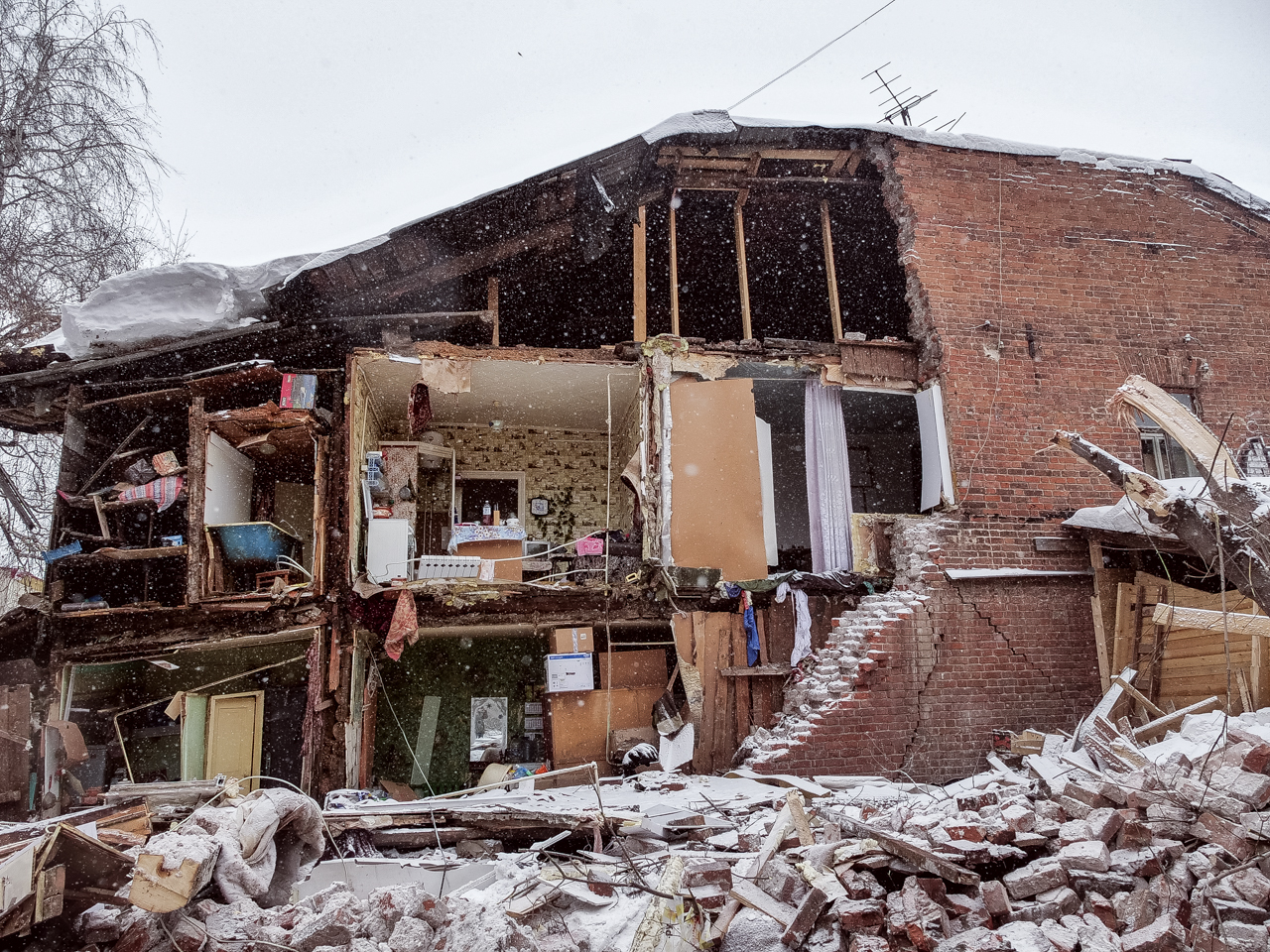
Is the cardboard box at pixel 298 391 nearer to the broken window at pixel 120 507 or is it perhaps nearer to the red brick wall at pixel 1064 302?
the broken window at pixel 120 507

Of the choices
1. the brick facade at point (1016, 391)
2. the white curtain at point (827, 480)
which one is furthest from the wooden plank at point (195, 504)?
the white curtain at point (827, 480)

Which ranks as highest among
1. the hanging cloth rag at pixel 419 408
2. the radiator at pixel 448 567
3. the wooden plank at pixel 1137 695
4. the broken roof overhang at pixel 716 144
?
the broken roof overhang at pixel 716 144

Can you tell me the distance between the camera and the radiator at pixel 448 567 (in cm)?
891

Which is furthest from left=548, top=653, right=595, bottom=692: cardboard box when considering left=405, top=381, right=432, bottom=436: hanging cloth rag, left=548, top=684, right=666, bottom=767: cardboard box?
left=405, top=381, right=432, bottom=436: hanging cloth rag

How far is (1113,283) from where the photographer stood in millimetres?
9547

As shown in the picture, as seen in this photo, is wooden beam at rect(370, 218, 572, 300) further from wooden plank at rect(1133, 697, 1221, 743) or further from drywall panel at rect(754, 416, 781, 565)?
wooden plank at rect(1133, 697, 1221, 743)

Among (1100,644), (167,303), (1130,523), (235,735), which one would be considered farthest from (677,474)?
(235,735)

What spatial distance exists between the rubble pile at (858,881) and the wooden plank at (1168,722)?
0.66 metres

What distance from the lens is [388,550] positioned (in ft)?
30.1

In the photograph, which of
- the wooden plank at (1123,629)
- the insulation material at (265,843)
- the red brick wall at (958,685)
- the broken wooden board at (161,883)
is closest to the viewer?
the broken wooden board at (161,883)

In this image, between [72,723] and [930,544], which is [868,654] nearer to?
[930,544]

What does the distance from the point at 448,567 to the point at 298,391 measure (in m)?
2.68

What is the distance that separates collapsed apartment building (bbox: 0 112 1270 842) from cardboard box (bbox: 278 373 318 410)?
4 cm

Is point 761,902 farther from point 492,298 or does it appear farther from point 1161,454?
point 1161,454
